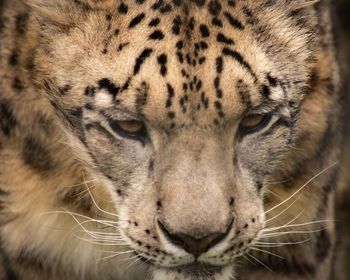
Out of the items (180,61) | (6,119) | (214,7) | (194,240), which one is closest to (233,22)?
(214,7)

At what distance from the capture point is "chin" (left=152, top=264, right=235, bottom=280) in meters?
5.23

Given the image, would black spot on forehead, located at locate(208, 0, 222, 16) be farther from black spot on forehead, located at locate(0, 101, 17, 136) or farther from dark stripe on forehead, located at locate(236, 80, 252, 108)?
black spot on forehead, located at locate(0, 101, 17, 136)

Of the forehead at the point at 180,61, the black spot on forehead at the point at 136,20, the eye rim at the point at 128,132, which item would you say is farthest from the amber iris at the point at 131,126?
the black spot on forehead at the point at 136,20

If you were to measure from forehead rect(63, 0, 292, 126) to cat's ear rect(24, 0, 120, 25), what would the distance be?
8cm

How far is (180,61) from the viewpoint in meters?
4.98

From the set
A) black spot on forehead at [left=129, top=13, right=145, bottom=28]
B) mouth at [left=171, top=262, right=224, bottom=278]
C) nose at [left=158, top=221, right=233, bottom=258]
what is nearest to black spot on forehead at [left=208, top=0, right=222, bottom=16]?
black spot on forehead at [left=129, top=13, right=145, bottom=28]

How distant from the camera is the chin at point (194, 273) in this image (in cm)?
523

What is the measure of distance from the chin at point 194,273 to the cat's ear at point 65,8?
1360 mm

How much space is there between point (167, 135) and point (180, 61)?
1.20 ft

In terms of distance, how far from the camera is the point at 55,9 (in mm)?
5395

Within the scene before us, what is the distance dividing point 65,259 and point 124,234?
1.09 metres

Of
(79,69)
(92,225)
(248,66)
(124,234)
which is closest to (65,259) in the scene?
(92,225)

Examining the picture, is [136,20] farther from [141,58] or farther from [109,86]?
[109,86]

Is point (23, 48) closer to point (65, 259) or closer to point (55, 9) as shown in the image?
point (55, 9)
